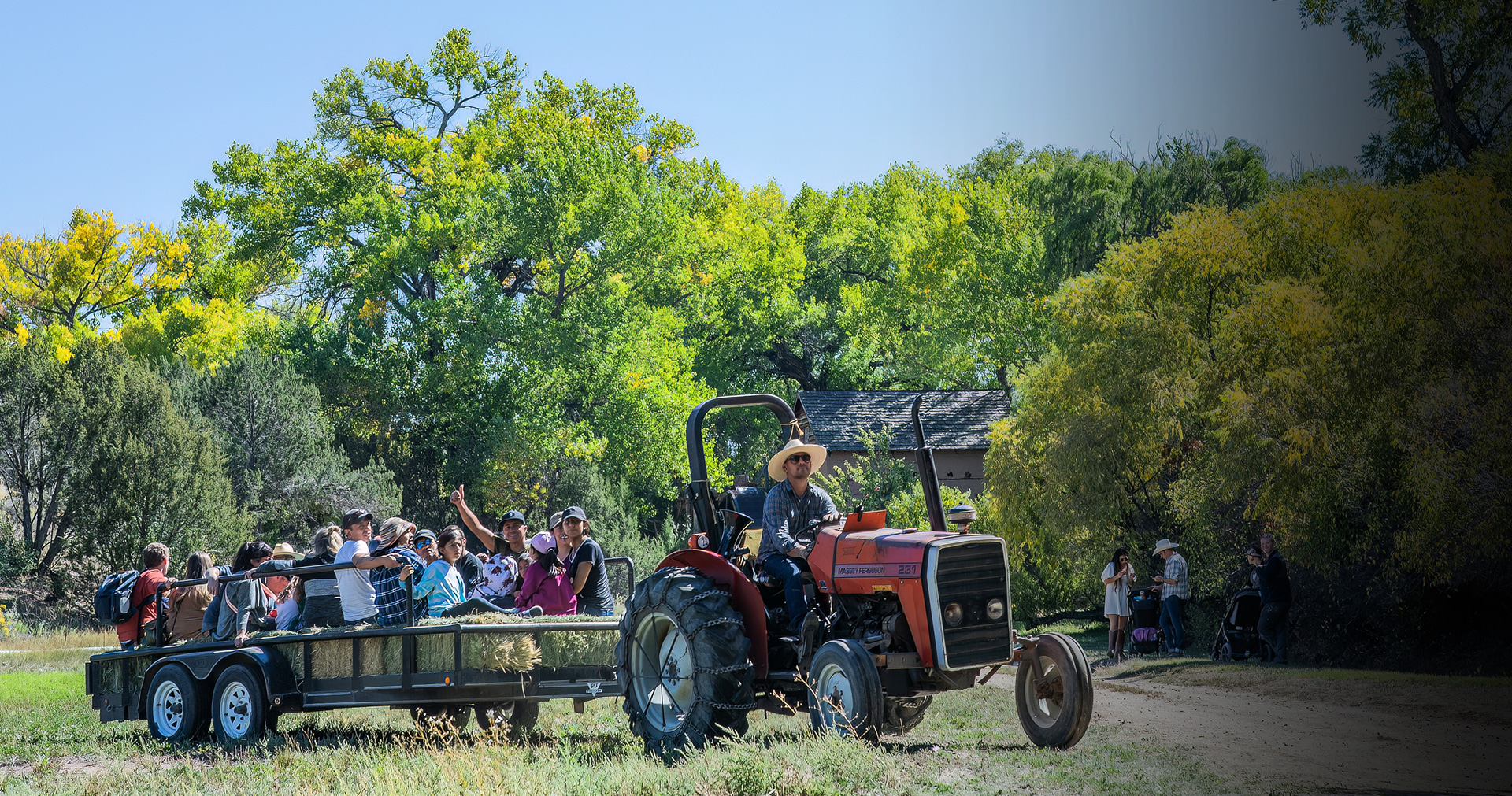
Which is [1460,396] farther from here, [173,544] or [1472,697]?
[173,544]

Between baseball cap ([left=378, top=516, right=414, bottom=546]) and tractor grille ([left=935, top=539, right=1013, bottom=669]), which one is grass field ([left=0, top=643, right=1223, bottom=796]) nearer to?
tractor grille ([left=935, top=539, right=1013, bottom=669])

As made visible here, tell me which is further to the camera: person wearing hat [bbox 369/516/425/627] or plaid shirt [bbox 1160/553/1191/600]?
plaid shirt [bbox 1160/553/1191/600]

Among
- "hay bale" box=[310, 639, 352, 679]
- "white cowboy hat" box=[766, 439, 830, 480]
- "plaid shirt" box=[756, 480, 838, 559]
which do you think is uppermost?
"white cowboy hat" box=[766, 439, 830, 480]

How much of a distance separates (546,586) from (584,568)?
402 mm

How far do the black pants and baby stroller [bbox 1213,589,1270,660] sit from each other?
0.52 metres

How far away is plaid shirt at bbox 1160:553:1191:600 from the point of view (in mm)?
18344

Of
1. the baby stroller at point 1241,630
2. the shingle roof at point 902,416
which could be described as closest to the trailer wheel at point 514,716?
the baby stroller at point 1241,630

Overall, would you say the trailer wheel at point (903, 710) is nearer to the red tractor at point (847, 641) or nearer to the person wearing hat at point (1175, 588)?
the red tractor at point (847, 641)

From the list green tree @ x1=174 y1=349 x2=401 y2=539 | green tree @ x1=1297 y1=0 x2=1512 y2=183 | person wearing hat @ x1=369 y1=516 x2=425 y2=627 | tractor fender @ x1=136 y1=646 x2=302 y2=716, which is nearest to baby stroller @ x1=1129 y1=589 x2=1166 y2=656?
green tree @ x1=1297 y1=0 x2=1512 y2=183

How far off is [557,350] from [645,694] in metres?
29.6

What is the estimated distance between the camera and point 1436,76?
56.4ft

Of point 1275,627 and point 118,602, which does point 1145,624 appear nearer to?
point 1275,627

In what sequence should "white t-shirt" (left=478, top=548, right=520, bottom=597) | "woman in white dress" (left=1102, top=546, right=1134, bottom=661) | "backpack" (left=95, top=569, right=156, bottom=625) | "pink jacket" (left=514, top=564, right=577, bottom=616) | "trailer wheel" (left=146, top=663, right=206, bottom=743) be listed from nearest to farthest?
"trailer wheel" (left=146, top=663, right=206, bottom=743)
"pink jacket" (left=514, top=564, right=577, bottom=616)
"white t-shirt" (left=478, top=548, right=520, bottom=597)
"backpack" (left=95, top=569, right=156, bottom=625)
"woman in white dress" (left=1102, top=546, right=1134, bottom=661)

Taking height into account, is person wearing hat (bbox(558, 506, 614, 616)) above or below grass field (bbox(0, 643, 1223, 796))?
above
